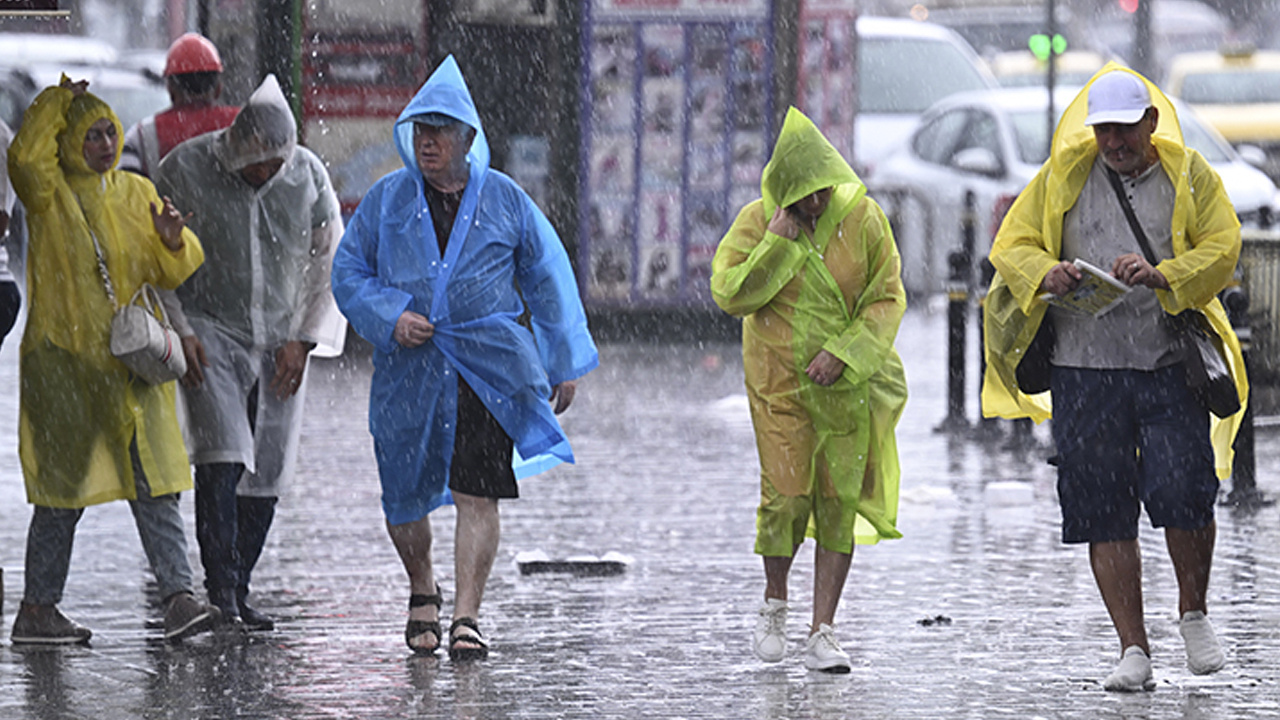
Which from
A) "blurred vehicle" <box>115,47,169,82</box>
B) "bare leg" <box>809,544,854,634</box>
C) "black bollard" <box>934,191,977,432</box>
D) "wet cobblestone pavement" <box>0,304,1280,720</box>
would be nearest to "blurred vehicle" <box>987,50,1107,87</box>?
"blurred vehicle" <box>115,47,169,82</box>

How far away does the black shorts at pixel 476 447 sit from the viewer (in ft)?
24.4

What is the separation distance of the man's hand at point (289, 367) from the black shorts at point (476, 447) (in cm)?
76

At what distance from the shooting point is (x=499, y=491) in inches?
293

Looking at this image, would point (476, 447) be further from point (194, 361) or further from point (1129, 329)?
point (1129, 329)

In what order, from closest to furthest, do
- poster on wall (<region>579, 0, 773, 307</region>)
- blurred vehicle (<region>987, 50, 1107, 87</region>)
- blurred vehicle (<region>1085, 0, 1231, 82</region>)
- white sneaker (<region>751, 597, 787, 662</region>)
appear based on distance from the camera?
1. white sneaker (<region>751, 597, 787, 662</region>)
2. poster on wall (<region>579, 0, 773, 307</region>)
3. blurred vehicle (<region>987, 50, 1107, 87</region>)
4. blurred vehicle (<region>1085, 0, 1231, 82</region>)

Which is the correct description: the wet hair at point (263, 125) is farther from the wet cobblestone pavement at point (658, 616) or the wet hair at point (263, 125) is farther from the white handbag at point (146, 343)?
the wet cobblestone pavement at point (658, 616)

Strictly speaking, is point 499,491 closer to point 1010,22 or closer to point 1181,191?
point 1181,191

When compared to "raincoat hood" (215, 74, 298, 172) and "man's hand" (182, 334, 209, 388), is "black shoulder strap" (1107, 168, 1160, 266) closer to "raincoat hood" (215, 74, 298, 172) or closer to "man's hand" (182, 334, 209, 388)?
"raincoat hood" (215, 74, 298, 172)

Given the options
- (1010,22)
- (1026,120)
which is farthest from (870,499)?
(1010,22)

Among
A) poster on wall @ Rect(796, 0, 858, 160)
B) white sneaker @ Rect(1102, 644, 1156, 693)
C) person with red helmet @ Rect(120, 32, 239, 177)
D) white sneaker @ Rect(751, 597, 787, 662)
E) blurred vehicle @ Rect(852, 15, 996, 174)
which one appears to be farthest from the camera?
blurred vehicle @ Rect(852, 15, 996, 174)

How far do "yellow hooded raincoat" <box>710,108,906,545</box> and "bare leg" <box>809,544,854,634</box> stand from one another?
4cm

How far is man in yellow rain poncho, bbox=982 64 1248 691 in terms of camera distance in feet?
22.3

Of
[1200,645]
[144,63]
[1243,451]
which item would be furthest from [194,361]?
[144,63]

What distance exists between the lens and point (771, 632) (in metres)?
7.18
